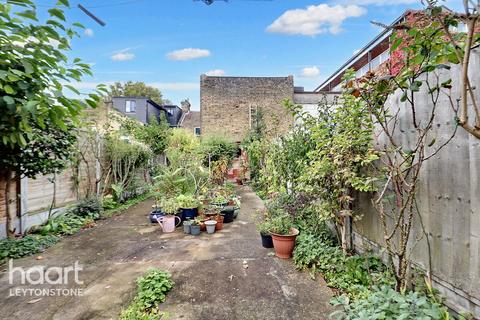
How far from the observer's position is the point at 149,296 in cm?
247

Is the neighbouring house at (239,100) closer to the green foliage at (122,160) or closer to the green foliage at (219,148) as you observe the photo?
the green foliage at (219,148)

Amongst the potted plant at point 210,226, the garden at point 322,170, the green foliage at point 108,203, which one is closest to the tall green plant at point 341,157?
the garden at point 322,170

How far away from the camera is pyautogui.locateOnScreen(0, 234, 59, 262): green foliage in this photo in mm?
3658

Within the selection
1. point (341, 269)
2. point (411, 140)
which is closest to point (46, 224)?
point (341, 269)

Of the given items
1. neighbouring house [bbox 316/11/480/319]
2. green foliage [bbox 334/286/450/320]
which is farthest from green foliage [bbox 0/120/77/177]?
neighbouring house [bbox 316/11/480/319]

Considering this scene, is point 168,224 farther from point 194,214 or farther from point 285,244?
point 285,244

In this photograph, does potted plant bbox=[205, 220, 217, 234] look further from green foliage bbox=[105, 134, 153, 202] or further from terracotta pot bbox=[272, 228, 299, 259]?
green foliage bbox=[105, 134, 153, 202]

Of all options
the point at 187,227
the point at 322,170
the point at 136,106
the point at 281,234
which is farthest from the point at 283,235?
the point at 136,106

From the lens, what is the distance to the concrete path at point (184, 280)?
233cm

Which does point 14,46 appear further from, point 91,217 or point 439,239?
point 91,217

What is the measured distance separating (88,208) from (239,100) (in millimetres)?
11701

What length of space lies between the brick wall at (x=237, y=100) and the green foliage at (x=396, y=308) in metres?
13.9

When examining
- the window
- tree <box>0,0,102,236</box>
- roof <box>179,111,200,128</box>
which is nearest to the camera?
tree <box>0,0,102,236</box>

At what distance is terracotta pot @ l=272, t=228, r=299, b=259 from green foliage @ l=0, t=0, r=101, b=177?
9.50 ft
